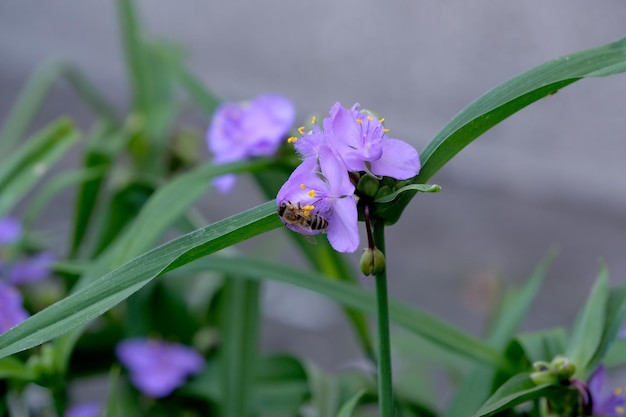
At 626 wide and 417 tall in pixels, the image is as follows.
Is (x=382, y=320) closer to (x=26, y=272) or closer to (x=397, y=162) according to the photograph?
(x=397, y=162)

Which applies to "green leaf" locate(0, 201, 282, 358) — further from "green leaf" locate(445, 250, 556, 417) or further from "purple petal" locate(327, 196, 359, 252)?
"green leaf" locate(445, 250, 556, 417)

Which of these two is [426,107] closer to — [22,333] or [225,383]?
[225,383]

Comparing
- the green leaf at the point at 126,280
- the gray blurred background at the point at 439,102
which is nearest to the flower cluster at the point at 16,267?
the green leaf at the point at 126,280

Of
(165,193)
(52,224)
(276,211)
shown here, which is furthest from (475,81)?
(276,211)

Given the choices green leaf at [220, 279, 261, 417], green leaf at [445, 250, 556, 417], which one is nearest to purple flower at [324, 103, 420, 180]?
green leaf at [445, 250, 556, 417]

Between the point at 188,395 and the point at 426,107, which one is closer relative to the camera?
the point at 188,395

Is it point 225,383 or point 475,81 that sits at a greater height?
point 475,81

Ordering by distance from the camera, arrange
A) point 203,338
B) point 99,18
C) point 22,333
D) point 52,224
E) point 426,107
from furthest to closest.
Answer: point 99,18 → point 426,107 → point 52,224 → point 203,338 → point 22,333
